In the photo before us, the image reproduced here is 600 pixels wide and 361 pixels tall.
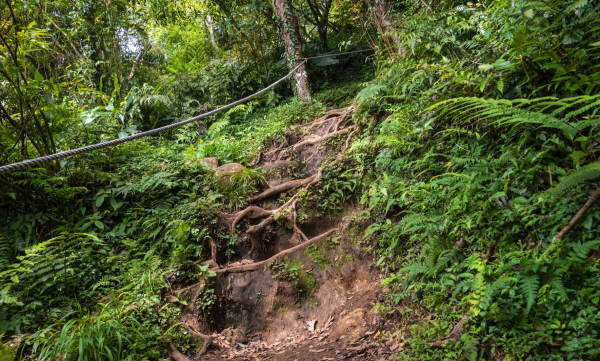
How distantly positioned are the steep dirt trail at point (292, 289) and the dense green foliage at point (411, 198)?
149mm

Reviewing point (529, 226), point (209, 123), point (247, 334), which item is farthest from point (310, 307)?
point (209, 123)

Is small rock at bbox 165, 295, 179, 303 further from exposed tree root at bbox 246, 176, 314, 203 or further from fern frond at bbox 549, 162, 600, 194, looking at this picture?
fern frond at bbox 549, 162, 600, 194

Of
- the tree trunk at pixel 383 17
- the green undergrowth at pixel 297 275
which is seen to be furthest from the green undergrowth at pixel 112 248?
the tree trunk at pixel 383 17

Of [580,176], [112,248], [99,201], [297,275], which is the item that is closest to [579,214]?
[580,176]

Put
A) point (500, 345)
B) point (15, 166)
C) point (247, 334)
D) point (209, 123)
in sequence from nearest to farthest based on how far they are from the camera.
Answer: point (500, 345)
point (15, 166)
point (247, 334)
point (209, 123)

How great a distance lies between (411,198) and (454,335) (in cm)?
141

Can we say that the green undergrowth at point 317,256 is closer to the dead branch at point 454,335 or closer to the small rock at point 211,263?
the small rock at point 211,263

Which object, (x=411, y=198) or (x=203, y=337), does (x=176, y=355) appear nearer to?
(x=203, y=337)

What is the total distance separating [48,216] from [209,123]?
5.35 meters

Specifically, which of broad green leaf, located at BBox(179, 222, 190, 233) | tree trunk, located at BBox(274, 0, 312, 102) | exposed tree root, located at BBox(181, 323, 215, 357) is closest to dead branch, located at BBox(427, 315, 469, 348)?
exposed tree root, located at BBox(181, 323, 215, 357)

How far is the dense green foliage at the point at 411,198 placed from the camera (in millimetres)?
1973

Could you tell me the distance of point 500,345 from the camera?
1888 millimetres

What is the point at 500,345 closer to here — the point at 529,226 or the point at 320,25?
the point at 529,226

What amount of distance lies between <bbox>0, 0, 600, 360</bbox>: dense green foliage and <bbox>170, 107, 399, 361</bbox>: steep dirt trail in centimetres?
15
